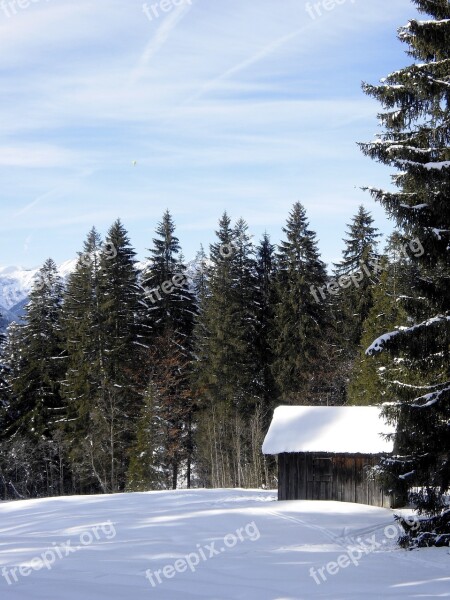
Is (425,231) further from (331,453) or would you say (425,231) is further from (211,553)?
(331,453)

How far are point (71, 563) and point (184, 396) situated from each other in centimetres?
2443

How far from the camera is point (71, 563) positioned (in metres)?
14.2

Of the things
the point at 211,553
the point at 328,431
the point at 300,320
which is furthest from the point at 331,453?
the point at 300,320

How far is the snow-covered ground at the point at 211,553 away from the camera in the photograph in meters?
11.8

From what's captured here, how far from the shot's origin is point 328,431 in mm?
27156

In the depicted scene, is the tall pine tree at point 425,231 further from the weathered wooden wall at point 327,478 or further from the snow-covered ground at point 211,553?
the weathered wooden wall at point 327,478

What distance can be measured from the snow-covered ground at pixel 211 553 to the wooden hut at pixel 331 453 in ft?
3.64

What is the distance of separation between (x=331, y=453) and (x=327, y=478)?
41.7 inches

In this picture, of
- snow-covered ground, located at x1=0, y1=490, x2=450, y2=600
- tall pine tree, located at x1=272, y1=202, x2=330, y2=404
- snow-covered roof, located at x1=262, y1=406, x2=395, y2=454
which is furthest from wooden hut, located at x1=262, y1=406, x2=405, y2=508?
tall pine tree, located at x1=272, y1=202, x2=330, y2=404

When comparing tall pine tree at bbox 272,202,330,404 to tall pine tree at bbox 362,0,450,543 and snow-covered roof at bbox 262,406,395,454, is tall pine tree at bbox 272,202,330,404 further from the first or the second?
tall pine tree at bbox 362,0,450,543

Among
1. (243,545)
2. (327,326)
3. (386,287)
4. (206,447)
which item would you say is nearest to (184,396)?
(206,447)

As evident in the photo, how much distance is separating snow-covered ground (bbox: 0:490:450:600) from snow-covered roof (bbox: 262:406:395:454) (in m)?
2.23

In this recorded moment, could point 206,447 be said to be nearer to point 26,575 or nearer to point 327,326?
point 327,326

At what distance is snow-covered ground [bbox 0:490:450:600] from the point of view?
38.8 feet
